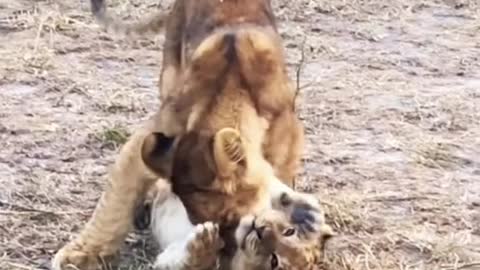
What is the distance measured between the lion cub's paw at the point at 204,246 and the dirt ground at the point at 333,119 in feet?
2.18

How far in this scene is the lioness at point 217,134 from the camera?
14.4 feet

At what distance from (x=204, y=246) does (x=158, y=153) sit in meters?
0.43

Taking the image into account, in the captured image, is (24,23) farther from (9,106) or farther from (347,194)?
(347,194)

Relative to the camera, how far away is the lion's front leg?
4906mm

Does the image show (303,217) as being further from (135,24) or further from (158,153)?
(135,24)

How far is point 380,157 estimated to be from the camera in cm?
608

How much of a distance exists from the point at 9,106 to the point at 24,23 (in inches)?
58.2

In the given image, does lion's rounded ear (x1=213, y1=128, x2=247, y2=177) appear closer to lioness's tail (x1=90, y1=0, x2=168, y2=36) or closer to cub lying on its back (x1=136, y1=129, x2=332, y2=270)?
cub lying on its back (x1=136, y1=129, x2=332, y2=270)

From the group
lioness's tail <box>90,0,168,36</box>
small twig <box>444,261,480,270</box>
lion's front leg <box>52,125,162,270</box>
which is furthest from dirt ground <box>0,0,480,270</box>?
lioness's tail <box>90,0,168,36</box>

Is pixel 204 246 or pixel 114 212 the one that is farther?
pixel 114 212

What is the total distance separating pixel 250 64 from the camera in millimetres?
4824

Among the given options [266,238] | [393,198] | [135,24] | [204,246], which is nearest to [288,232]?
[266,238]

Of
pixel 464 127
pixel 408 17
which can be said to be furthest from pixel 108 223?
pixel 408 17

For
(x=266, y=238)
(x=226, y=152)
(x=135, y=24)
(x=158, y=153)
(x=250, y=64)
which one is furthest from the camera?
(x=135, y=24)
